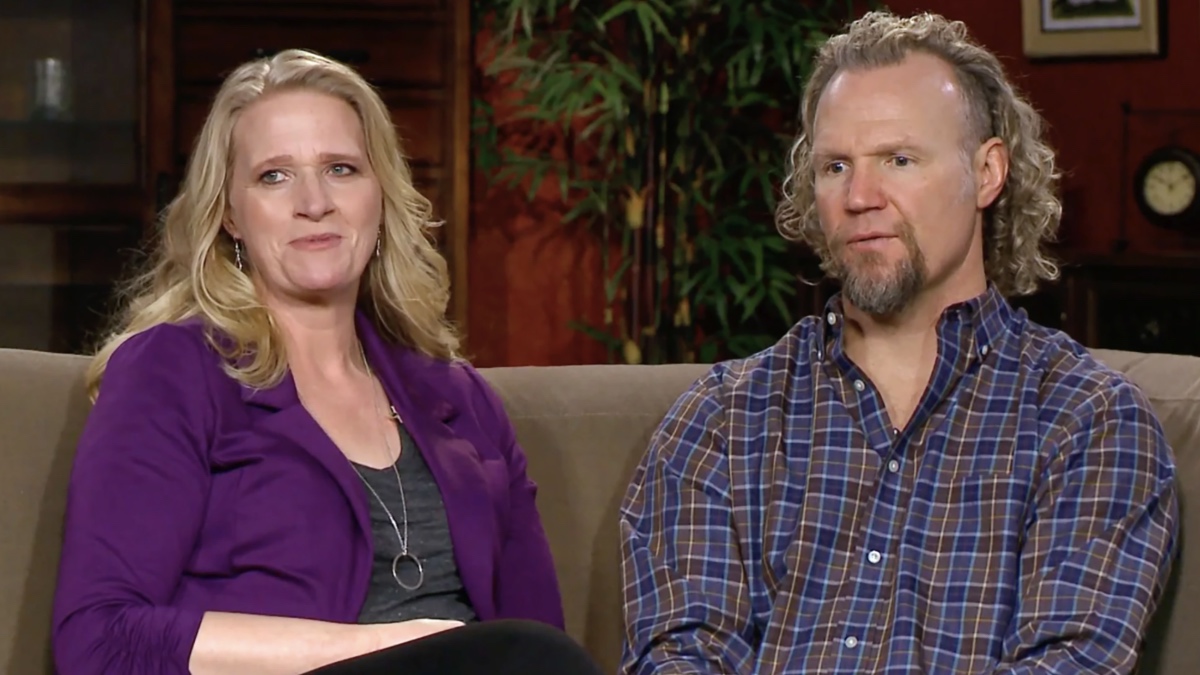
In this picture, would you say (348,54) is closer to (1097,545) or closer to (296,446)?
(296,446)

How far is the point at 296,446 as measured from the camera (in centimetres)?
186

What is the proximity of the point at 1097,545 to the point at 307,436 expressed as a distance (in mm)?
844

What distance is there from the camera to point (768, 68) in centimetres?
449

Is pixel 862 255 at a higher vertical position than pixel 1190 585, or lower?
higher

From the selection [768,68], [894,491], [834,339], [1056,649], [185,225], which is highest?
[768,68]

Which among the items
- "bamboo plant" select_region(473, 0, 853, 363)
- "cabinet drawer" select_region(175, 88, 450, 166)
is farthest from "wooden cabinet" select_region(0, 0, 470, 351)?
"bamboo plant" select_region(473, 0, 853, 363)

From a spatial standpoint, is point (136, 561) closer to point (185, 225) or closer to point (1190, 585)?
point (185, 225)

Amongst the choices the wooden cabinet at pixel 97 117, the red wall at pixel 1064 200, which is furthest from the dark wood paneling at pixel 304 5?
the red wall at pixel 1064 200

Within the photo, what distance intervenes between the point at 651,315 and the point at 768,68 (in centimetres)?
72

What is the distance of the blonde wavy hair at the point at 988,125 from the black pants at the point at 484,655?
72 centimetres

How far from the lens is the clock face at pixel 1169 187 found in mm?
3906

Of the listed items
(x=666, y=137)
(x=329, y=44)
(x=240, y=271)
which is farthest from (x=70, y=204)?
(x=240, y=271)

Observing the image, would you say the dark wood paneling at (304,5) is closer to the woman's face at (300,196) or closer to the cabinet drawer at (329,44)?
the cabinet drawer at (329,44)

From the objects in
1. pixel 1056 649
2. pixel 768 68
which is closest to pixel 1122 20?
pixel 768 68
